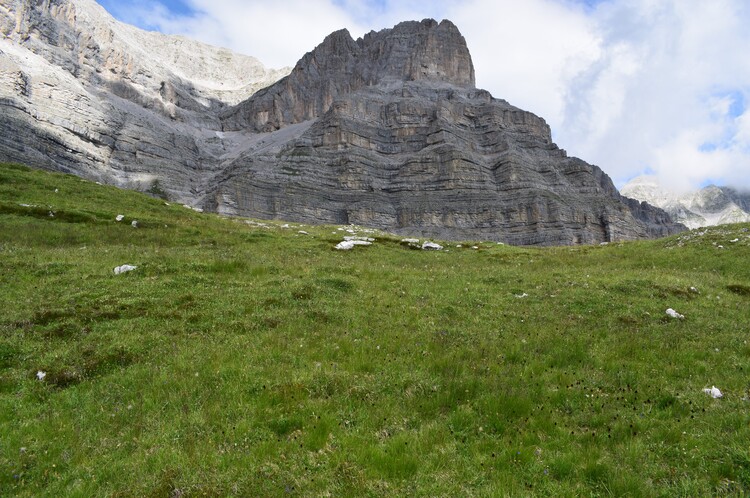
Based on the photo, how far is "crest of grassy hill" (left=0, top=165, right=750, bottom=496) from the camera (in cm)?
718

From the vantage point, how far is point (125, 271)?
63.9 ft

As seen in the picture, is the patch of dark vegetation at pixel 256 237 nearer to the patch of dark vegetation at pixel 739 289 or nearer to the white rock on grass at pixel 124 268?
the white rock on grass at pixel 124 268

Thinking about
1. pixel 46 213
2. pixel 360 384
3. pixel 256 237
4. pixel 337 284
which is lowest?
pixel 360 384

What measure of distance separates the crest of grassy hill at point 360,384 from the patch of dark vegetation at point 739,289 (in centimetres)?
27

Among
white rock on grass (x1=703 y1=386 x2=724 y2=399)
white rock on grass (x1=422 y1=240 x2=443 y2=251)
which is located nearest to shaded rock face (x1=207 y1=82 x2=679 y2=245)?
white rock on grass (x1=422 y1=240 x2=443 y2=251)

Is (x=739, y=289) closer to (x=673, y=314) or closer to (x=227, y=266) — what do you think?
(x=673, y=314)

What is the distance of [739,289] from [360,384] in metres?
20.8

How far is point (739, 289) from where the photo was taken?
20.3 meters

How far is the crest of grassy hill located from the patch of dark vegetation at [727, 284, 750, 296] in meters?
0.27

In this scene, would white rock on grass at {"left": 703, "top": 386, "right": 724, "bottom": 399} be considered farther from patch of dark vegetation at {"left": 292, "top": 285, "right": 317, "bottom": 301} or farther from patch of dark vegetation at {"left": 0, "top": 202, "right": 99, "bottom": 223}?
patch of dark vegetation at {"left": 0, "top": 202, "right": 99, "bottom": 223}

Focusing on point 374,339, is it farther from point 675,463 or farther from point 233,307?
point 675,463

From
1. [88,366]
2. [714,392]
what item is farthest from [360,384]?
[714,392]

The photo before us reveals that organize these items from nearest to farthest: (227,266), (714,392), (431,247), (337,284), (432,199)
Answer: (714,392)
(337,284)
(227,266)
(431,247)
(432,199)

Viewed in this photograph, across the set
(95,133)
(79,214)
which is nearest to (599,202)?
(79,214)
